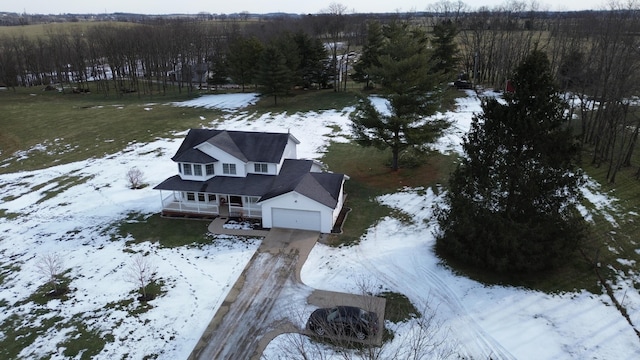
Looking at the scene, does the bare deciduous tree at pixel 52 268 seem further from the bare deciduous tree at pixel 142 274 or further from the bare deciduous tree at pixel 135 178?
the bare deciduous tree at pixel 135 178

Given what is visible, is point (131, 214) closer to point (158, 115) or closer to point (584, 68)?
point (158, 115)

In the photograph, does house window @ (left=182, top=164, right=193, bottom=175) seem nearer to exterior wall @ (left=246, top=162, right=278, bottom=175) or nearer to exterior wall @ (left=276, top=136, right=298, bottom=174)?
exterior wall @ (left=246, top=162, right=278, bottom=175)

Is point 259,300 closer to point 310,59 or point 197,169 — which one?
point 197,169

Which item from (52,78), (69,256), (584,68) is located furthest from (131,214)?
(52,78)

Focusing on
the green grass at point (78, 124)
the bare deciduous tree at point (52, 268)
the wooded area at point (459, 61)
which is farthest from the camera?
the green grass at point (78, 124)

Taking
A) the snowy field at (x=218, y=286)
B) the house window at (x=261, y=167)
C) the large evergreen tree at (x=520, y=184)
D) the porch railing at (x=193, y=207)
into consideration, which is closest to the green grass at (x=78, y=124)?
the snowy field at (x=218, y=286)
